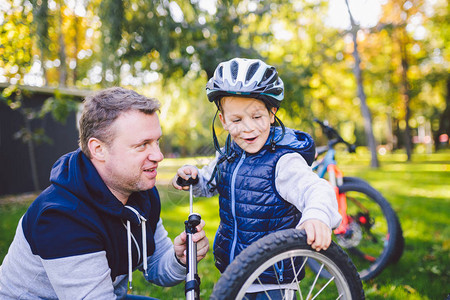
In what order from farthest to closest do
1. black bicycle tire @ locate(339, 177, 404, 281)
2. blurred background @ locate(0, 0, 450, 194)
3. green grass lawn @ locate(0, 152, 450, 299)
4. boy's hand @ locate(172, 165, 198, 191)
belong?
1. blurred background @ locate(0, 0, 450, 194)
2. black bicycle tire @ locate(339, 177, 404, 281)
3. green grass lawn @ locate(0, 152, 450, 299)
4. boy's hand @ locate(172, 165, 198, 191)

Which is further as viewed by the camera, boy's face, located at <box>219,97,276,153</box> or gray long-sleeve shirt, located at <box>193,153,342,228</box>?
boy's face, located at <box>219,97,276,153</box>

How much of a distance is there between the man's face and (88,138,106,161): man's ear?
0.9 inches

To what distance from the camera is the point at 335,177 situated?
12.0 ft

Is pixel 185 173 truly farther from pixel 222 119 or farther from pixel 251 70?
pixel 251 70

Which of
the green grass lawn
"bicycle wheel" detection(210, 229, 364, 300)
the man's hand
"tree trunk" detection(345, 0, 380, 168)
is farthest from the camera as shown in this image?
Answer: "tree trunk" detection(345, 0, 380, 168)

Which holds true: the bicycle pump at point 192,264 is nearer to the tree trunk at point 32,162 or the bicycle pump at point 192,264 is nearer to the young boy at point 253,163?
the young boy at point 253,163

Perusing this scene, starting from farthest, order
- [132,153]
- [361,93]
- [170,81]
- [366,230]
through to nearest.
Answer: [361,93]
[170,81]
[366,230]
[132,153]

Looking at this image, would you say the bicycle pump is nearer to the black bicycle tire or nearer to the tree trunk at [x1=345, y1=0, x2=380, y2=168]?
the black bicycle tire

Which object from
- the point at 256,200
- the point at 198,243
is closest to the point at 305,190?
the point at 256,200

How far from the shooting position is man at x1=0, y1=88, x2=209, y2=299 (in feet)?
4.84

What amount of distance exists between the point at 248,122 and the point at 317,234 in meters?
0.78

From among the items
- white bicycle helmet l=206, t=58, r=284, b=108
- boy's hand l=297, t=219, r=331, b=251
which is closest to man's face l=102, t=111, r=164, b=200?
white bicycle helmet l=206, t=58, r=284, b=108

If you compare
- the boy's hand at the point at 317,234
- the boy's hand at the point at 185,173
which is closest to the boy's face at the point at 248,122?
the boy's hand at the point at 185,173

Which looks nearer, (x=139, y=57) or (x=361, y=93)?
(x=139, y=57)
